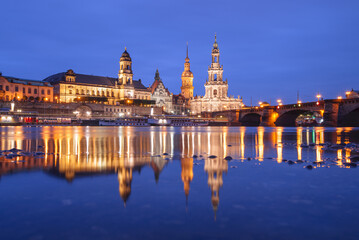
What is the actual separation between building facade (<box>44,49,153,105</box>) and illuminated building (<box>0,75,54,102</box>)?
240 inches

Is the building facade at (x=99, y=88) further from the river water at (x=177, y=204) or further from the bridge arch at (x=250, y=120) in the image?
the river water at (x=177, y=204)

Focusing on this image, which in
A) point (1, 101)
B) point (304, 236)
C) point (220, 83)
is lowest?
point (304, 236)

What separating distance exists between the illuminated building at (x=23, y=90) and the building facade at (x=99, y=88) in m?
6.08

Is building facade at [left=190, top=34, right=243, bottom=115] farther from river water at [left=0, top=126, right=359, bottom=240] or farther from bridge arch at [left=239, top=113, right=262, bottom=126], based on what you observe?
river water at [left=0, top=126, right=359, bottom=240]

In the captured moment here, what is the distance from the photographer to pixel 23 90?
96.8 metres

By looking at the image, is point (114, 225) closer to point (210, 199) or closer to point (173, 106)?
point (210, 199)

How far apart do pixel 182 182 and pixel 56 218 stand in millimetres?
3417

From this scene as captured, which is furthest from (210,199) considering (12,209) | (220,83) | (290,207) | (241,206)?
(220,83)

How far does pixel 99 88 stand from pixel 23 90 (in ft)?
109

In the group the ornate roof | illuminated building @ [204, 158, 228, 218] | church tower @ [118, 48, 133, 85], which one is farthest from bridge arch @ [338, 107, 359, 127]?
the ornate roof

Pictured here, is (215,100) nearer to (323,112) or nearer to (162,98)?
(162,98)

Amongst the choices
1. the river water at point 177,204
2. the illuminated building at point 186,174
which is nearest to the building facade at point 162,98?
the illuminated building at point 186,174

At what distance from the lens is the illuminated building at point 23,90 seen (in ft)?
301

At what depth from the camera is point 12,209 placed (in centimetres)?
506
